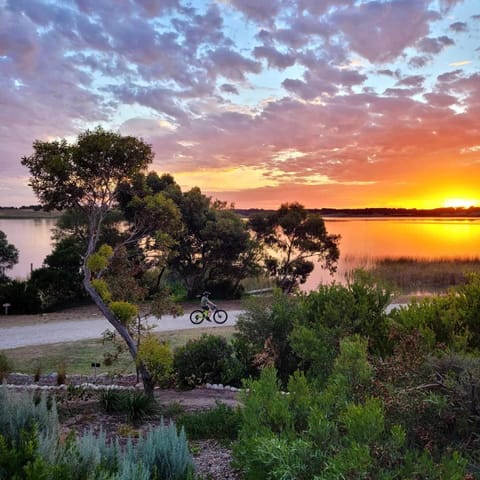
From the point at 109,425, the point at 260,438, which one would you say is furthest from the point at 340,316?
the point at 109,425

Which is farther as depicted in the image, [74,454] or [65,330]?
[65,330]

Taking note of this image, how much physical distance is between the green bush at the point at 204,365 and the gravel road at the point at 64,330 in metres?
5.36

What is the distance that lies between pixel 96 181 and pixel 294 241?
21876mm

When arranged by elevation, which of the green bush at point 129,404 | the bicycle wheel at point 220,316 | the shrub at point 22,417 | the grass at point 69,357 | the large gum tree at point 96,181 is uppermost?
the large gum tree at point 96,181

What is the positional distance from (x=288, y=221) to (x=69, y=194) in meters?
21.2

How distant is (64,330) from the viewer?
16828 millimetres

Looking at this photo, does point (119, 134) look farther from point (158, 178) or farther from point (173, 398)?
point (158, 178)

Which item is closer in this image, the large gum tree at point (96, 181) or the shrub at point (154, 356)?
the shrub at point (154, 356)

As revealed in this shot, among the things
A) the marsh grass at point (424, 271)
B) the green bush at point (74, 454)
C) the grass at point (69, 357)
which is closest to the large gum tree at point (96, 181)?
the grass at point (69, 357)

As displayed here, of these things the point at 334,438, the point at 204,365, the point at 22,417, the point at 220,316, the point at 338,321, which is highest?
the point at 338,321

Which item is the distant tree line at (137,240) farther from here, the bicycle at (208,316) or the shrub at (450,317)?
the shrub at (450,317)

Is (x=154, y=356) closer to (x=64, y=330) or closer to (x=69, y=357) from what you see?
(x=69, y=357)

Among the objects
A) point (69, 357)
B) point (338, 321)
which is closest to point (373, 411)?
point (338, 321)

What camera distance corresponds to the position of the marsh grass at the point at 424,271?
88.1ft
